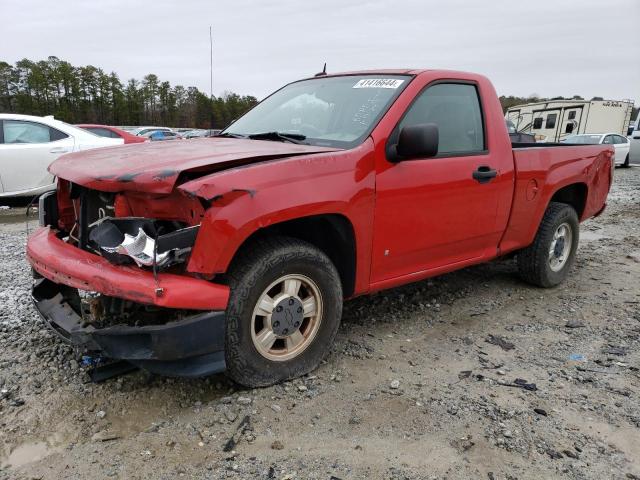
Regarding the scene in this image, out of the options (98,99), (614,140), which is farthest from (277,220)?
(98,99)

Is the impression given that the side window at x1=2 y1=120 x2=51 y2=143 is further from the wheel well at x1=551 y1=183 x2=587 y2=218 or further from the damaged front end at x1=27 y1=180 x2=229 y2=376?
the wheel well at x1=551 y1=183 x2=587 y2=218

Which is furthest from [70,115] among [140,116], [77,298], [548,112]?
[77,298]

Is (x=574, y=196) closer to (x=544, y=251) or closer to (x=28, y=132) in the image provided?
(x=544, y=251)

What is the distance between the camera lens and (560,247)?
493 cm

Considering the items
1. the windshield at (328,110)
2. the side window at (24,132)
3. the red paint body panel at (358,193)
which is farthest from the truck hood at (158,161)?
the side window at (24,132)

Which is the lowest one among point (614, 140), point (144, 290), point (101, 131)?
point (144, 290)

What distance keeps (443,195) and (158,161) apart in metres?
1.85

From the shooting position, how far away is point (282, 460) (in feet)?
7.49

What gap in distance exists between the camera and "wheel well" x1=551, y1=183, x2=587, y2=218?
4930 millimetres

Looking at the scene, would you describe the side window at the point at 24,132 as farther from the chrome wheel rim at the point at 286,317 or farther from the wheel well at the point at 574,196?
the wheel well at the point at 574,196

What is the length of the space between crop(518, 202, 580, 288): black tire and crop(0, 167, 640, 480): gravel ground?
70cm

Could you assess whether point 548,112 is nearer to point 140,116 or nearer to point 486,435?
point 486,435

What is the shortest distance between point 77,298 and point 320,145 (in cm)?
172

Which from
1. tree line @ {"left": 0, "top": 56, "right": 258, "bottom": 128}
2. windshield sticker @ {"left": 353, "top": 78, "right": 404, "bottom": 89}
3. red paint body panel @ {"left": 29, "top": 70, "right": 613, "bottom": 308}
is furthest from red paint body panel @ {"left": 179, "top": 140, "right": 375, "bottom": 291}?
tree line @ {"left": 0, "top": 56, "right": 258, "bottom": 128}
